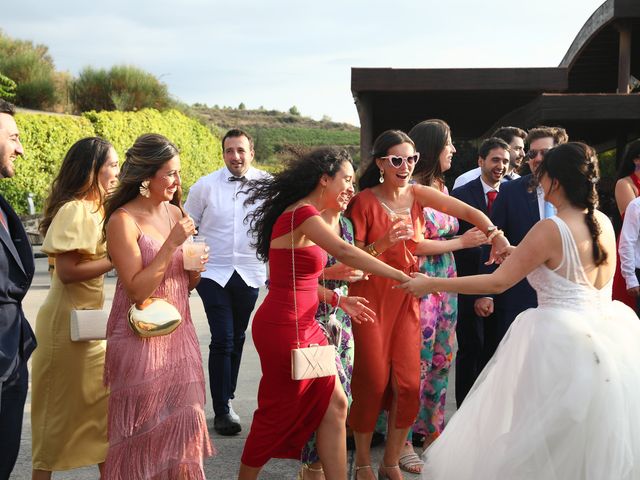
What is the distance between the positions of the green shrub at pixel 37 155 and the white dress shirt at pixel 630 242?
1828 centimetres

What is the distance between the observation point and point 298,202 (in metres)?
4.23

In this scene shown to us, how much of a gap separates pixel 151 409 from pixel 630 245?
4070 millimetres

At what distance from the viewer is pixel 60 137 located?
74.3 feet

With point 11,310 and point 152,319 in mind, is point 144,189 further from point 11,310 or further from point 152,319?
point 11,310

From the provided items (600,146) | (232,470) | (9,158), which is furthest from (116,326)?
(600,146)

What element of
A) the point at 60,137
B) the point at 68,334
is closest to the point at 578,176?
the point at 68,334

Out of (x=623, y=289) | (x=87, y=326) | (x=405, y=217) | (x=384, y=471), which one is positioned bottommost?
(x=384, y=471)

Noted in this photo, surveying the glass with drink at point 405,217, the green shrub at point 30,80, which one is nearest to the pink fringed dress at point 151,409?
the glass with drink at point 405,217

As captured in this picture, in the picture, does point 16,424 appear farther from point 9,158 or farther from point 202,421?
point 9,158

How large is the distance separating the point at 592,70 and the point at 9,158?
54.0ft

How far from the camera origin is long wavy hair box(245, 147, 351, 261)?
13.8 ft

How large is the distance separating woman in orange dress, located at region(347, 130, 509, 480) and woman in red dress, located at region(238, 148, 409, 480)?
58 centimetres

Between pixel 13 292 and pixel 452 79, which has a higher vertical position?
pixel 452 79

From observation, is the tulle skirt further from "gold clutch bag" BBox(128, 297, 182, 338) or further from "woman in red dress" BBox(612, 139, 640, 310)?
"woman in red dress" BBox(612, 139, 640, 310)
